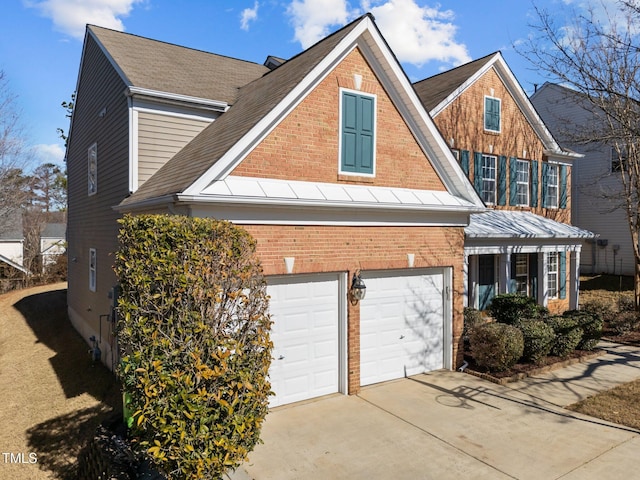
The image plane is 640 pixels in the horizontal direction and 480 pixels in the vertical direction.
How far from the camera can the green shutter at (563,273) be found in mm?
18562

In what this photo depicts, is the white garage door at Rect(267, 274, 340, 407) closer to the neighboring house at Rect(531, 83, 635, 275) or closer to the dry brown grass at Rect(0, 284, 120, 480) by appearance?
the dry brown grass at Rect(0, 284, 120, 480)

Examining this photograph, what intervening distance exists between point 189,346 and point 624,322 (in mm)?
15469

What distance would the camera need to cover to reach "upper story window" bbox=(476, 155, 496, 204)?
17.3 metres

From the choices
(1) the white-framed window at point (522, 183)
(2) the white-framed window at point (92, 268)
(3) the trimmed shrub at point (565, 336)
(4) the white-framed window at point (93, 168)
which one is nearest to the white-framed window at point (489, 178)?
(1) the white-framed window at point (522, 183)

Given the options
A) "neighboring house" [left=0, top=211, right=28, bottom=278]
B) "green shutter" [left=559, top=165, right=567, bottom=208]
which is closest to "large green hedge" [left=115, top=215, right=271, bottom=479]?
"green shutter" [left=559, top=165, right=567, bottom=208]

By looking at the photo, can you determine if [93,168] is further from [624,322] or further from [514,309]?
[624,322]

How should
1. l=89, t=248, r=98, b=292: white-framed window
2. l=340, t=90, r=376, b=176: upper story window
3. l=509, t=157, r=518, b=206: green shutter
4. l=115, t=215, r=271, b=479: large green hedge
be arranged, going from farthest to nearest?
l=509, t=157, r=518, b=206: green shutter → l=89, t=248, r=98, b=292: white-framed window → l=340, t=90, r=376, b=176: upper story window → l=115, t=215, r=271, b=479: large green hedge

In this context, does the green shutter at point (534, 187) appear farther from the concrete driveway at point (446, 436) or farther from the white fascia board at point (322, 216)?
the concrete driveway at point (446, 436)

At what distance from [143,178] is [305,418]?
6996mm

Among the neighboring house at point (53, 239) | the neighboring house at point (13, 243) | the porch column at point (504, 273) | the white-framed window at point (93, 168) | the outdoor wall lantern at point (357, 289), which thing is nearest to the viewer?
→ the outdoor wall lantern at point (357, 289)

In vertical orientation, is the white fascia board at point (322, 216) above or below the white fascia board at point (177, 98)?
below

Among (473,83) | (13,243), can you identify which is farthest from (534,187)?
(13,243)

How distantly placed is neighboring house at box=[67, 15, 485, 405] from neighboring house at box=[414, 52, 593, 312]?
5.32 m

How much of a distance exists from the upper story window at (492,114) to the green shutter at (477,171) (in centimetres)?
132
